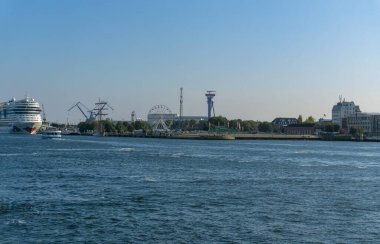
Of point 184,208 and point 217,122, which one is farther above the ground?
point 217,122

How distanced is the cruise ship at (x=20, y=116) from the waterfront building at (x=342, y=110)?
101 m

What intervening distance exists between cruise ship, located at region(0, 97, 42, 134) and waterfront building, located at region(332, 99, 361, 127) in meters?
101

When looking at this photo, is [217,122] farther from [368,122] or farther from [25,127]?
[25,127]

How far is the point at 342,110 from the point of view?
182125mm

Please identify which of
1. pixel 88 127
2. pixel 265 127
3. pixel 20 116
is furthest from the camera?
pixel 265 127

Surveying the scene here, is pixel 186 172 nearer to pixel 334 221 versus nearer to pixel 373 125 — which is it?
pixel 334 221

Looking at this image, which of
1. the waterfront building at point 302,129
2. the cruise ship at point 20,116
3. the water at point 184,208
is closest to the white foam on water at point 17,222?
the water at point 184,208

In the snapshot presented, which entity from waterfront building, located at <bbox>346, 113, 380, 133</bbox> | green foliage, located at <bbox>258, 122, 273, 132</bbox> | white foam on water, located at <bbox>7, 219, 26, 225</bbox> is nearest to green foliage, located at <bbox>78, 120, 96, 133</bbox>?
green foliage, located at <bbox>258, 122, 273, 132</bbox>

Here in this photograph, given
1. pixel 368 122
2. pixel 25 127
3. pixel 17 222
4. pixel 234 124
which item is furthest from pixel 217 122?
pixel 17 222

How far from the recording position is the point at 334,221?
1672cm

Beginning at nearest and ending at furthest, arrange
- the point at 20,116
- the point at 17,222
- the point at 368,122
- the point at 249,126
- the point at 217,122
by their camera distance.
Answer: the point at 17,222 → the point at 20,116 → the point at 368,122 → the point at 217,122 → the point at 249,126

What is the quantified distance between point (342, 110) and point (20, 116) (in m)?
108

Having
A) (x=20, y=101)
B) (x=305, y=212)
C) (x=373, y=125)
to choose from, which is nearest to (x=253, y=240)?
(x=305, y=212)

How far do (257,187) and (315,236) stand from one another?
9.97m
